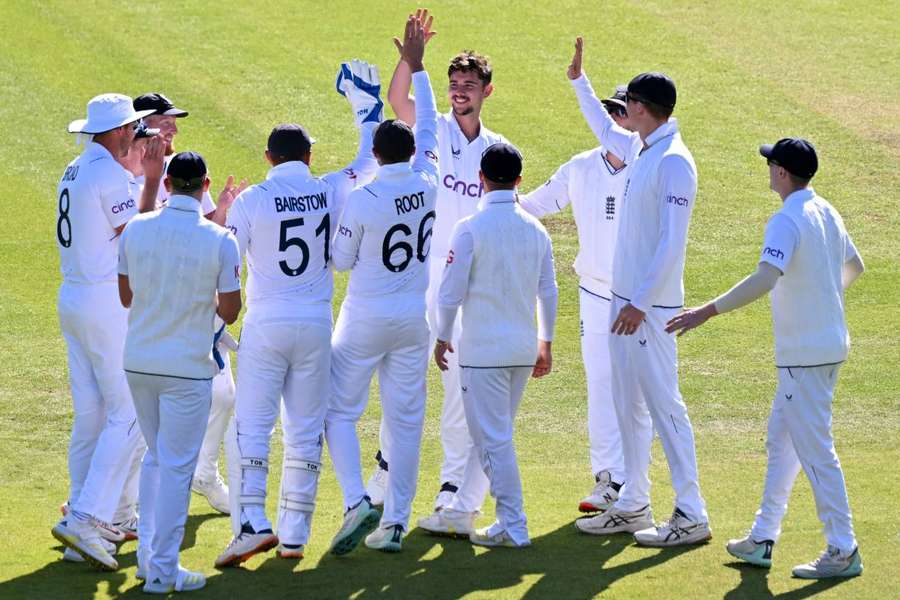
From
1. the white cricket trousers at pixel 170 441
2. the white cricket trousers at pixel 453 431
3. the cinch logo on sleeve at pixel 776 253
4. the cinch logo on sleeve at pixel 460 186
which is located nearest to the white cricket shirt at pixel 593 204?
the cinch logo on sleeve at pixel 460 186

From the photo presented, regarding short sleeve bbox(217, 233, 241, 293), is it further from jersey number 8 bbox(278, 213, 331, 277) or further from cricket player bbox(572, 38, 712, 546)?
cricket player bbox(572, 38, 712, 546)

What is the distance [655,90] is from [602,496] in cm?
258

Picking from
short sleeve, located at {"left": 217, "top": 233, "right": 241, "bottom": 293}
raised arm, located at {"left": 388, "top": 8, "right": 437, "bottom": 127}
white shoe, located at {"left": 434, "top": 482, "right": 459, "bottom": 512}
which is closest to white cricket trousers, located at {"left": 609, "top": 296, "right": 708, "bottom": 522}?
white shoe, located at {"left": 434, "top": 482, "right": 459, "bottom": 512}

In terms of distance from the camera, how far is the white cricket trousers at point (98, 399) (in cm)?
773

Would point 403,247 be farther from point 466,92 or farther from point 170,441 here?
point 170,441

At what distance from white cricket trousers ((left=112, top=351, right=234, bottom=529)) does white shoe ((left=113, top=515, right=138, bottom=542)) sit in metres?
0.02

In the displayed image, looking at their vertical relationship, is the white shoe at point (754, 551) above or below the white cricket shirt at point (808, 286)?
below

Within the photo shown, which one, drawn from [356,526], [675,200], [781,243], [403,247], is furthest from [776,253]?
[356,526]

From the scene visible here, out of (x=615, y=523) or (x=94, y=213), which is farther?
(x=615, y=523)

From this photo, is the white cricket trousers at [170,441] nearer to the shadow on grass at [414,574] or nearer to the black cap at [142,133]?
the shadow on grass at [414,574]

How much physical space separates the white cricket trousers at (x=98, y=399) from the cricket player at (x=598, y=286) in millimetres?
2738

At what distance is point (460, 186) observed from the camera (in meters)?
8.93

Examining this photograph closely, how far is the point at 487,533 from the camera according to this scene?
800 cm

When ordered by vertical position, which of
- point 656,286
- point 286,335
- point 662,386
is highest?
point 656,286
